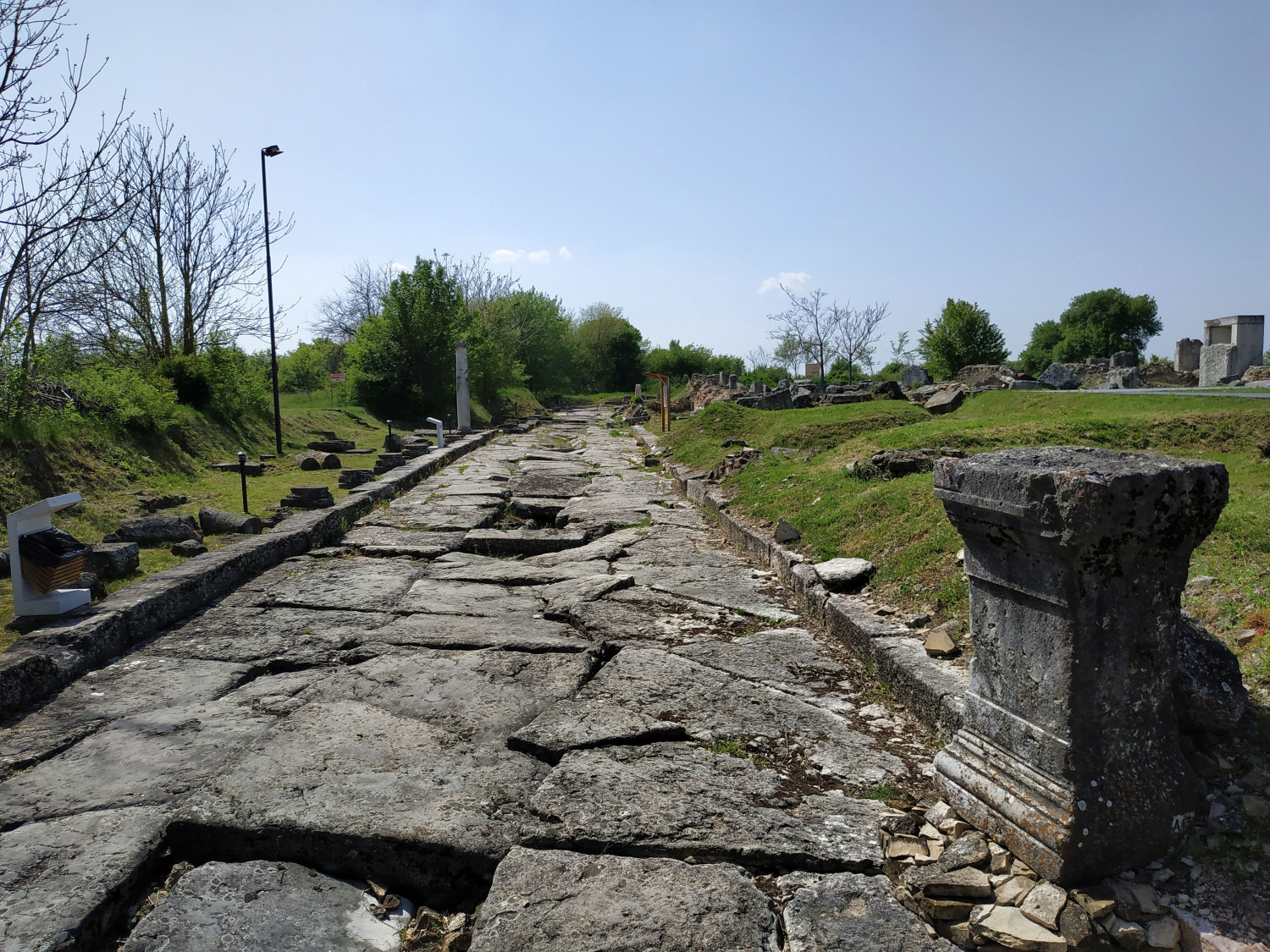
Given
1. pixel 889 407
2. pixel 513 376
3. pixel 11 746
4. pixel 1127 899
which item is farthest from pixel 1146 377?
pixel 11 746

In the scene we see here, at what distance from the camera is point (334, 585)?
5.28 m

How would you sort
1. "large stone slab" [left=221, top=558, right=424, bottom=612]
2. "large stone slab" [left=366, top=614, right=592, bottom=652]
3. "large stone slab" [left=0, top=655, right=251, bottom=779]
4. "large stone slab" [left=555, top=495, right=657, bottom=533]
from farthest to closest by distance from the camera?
"large stone slab" [left=555, top=495, right=657, bottom=533] → "large stone slab" [left=221, top=558, right=424, bottom=612] → "large stone slab" [left=366, top=614, right=592, bottom=652] → "large stone slab" [left=0, top=655, right=251, bottom=779]

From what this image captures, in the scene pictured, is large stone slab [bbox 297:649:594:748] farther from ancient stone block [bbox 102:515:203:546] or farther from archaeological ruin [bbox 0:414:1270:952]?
ancient stone block [bbox 102:515:203:546]

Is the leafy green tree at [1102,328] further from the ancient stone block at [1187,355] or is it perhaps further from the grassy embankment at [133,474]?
the grassy embankment at [133,474]

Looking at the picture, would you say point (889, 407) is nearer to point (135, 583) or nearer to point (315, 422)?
point (135, 583)

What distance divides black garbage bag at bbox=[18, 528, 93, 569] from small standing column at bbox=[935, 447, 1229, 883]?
163 inches

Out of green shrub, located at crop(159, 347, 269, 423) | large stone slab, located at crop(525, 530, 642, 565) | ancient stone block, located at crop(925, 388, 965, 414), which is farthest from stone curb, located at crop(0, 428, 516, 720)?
ancient stone block, located at crop(925, 388, 965, 414)

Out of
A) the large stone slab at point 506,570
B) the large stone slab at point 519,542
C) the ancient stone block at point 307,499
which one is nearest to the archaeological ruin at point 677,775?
the large stone slab at point 506,570

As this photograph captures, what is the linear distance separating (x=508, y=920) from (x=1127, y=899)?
4.87ft

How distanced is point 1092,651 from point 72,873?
2.70 m

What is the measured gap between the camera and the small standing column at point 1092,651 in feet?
6.26

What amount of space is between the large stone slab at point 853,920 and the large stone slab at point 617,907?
77mm

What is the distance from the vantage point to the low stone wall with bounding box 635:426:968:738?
2900mm

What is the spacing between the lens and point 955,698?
110 inches
